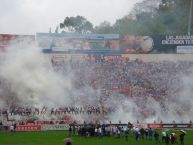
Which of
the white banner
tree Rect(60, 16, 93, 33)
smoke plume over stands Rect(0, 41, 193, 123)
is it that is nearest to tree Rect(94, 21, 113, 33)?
tree Rect(60, 16, 93, 33)

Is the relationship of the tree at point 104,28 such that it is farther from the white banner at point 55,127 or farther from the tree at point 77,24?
the white banner at point 55,127

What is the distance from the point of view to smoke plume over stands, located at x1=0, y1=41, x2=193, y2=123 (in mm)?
49469

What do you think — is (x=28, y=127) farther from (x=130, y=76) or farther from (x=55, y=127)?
(x=130, y=76)

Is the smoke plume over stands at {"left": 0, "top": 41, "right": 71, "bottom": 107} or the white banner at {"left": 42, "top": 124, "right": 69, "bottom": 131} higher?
the smoke plume over stands at {"left": 0, "top": 41, "right": 71, "bottom": 107}

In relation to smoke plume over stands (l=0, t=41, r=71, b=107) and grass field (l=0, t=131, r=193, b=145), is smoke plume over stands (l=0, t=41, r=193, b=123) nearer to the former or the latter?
smoke plume over stands (l=0, t=41, r=71, b=107)

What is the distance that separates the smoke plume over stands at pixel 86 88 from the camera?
162 feet

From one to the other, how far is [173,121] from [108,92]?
28.1 feet

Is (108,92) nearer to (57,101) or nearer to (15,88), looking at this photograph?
(57,101)

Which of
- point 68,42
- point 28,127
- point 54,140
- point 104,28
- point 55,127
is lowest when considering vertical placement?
point 55,127

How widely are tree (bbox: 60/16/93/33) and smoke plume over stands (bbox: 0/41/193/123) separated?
1788 inches

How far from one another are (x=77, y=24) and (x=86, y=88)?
53058 millimetres

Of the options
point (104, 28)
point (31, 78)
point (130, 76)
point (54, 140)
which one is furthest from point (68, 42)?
point (104, 28)

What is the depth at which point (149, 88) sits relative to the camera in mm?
53750

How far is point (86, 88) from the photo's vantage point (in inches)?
2072
